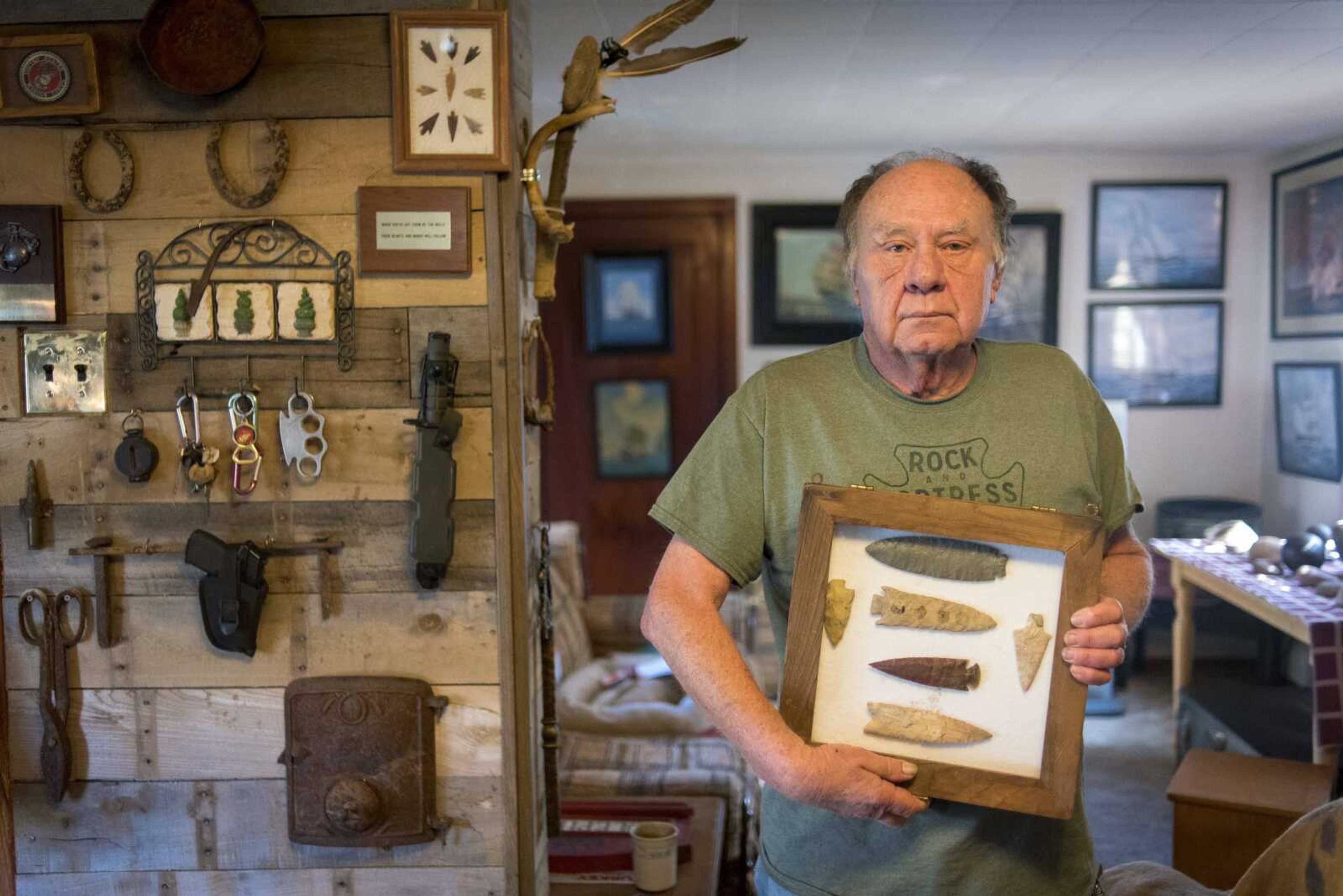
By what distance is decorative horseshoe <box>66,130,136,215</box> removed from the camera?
1.79 metres

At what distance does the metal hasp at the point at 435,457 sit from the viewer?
5.77ft

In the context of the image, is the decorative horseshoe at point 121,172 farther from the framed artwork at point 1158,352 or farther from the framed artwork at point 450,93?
the framed artwork at point 1158,352

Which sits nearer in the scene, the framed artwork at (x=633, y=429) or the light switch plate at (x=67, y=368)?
the light switch plate at (x=67, y=368)

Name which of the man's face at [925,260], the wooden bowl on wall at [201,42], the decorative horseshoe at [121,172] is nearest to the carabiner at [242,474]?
the decorative horseshoe at [121,172]

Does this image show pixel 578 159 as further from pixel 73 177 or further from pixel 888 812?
pixel 888 812

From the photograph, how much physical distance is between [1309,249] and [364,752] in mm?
4918

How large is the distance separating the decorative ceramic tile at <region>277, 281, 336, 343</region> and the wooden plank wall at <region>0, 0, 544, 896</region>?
4cm

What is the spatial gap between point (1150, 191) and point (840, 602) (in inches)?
198

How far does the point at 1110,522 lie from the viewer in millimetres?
1448

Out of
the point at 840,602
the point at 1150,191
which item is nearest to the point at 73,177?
the point at 840,602

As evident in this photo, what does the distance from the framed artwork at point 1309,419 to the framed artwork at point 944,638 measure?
429 cm

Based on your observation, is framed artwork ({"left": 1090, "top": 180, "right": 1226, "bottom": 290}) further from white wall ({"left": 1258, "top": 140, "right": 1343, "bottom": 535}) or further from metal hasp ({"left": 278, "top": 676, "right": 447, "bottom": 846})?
metal hasp ({"left": 278, "top": 676, "right": 447, "bottom": 846})

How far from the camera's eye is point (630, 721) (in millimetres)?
3385

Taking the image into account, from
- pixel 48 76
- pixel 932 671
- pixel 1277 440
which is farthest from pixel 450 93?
pixel 1277 440
